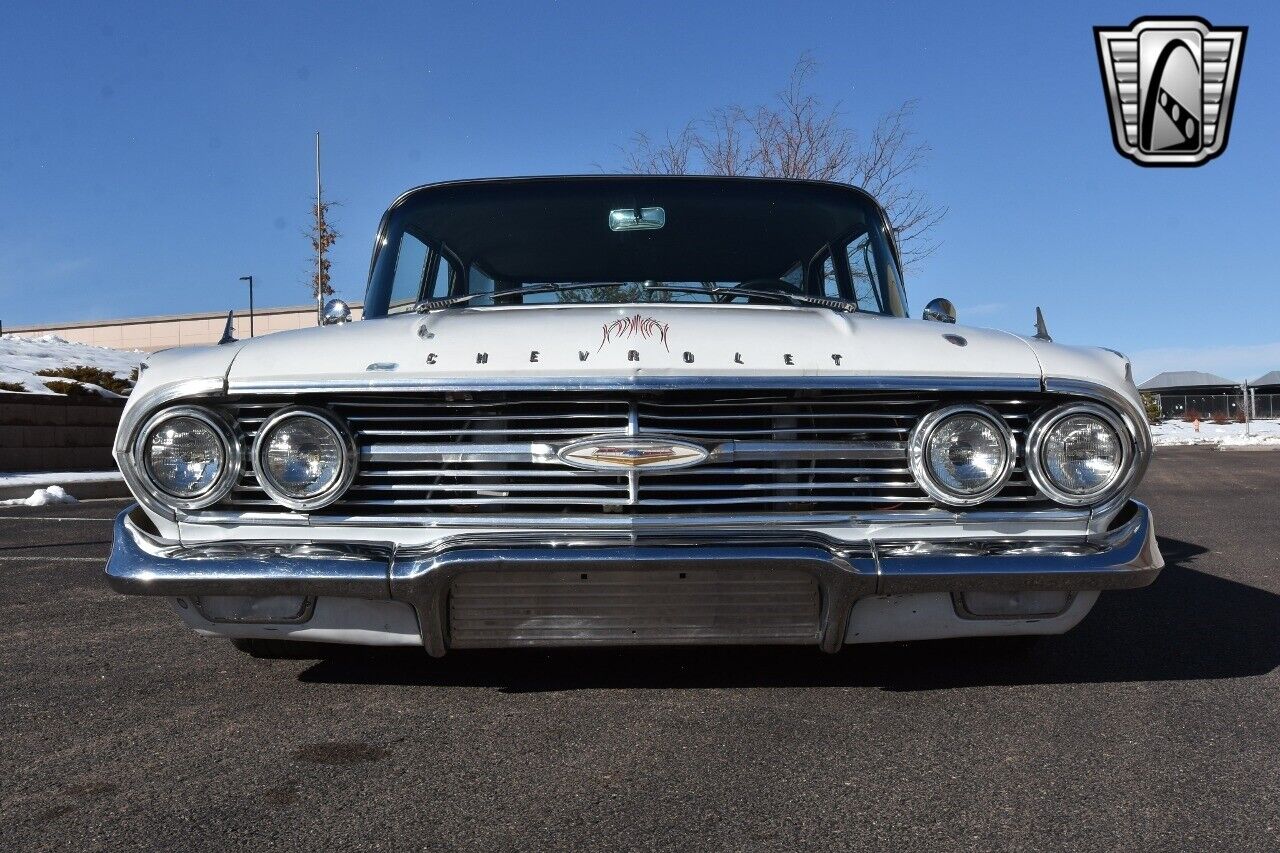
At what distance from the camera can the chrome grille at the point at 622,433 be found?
9.04 feet

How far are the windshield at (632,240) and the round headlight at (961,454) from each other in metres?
1.02

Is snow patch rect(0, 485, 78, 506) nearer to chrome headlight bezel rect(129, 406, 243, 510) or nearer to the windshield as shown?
the windshield

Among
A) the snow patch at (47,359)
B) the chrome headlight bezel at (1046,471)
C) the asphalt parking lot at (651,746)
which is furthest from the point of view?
the snow patch at (47,359)

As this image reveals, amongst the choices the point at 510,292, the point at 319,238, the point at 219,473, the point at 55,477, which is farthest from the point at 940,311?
the point at 319,238

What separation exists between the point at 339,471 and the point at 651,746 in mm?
984

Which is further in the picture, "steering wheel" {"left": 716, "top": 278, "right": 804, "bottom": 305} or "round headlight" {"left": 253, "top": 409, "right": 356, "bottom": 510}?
"steering wheel" {"left": 716, "top": 278, "right": 804, "bottom": 305}

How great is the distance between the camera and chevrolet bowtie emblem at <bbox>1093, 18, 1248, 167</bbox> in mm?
7762

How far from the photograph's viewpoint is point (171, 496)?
2.82 m

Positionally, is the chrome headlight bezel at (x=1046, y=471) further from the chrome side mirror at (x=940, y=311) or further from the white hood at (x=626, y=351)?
the chrome side mirror at (x=940, y=311)

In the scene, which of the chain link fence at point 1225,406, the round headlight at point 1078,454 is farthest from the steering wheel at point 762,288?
the chain link fence at point 1225,406

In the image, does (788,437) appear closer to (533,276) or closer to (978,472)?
(978,472)

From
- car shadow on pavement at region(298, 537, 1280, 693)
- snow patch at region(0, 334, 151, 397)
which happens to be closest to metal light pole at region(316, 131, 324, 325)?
snow patch at region(0, 334, 151, 397)

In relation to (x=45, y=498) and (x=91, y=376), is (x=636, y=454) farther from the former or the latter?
(x=91, y=376)

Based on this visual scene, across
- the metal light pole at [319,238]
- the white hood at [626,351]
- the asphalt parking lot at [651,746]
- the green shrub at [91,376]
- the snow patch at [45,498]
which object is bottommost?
the asphalt parking lot at [651,746]
